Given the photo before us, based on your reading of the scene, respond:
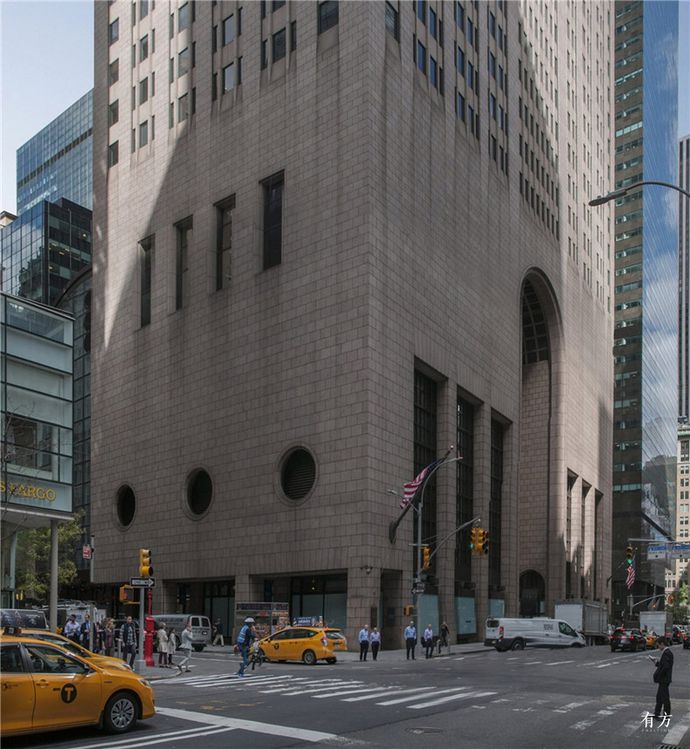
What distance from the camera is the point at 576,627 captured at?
2680 inches

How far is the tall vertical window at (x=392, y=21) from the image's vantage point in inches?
2366

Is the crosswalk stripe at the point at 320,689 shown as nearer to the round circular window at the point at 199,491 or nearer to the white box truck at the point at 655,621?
the round circular window at the point at 199,491

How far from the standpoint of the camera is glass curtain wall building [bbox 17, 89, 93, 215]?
5251 inches

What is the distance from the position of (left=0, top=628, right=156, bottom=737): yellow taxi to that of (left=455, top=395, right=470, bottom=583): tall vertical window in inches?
2002

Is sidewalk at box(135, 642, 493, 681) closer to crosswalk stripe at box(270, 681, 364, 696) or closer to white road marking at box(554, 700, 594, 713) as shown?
crosswalk stripe at box(270, 681, 364, 696)

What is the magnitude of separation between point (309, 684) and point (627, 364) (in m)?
125

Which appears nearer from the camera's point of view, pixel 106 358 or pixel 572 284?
pixel 106 358

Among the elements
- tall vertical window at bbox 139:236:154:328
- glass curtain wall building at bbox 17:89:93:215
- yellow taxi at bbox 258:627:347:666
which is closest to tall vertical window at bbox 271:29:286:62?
tall vertical window at bbox 139:236:154:328

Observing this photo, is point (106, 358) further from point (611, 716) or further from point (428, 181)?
point (611, 716)

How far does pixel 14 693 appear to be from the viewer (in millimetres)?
15055

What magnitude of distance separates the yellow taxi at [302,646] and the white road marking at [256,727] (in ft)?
63.0

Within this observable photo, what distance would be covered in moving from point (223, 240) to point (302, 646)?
119ft

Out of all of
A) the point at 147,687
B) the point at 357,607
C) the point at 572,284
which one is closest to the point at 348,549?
the point at 357,607

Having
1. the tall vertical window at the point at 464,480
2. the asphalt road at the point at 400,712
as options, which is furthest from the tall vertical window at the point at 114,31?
the asphalt road at the point at 400,712
